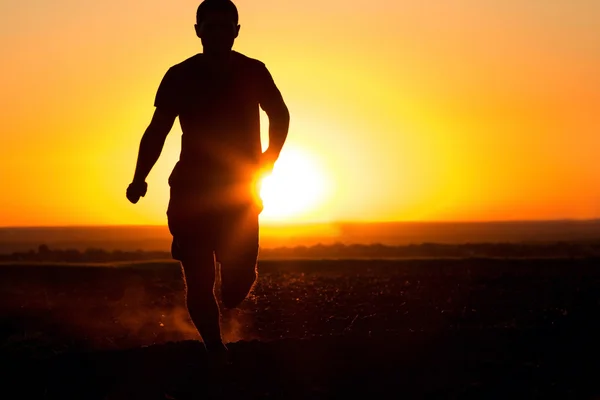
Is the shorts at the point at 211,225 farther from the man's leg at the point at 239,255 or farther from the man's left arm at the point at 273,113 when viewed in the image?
the man's left arm at the point at 273,113

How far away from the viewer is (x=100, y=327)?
1580 centimetres

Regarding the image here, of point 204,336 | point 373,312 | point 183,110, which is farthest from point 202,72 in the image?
point 373,312

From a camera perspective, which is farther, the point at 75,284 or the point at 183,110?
the point at 75,284

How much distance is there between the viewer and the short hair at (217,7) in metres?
7.37

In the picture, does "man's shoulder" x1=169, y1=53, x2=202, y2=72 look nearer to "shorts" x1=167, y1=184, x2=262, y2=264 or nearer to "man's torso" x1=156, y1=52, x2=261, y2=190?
"man's torso" x1=156, y1=52, x2=261, y2=190

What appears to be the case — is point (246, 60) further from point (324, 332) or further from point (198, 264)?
point (324, 332)

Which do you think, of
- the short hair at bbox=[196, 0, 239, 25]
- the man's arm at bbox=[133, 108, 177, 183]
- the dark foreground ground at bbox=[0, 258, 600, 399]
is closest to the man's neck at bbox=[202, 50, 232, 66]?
the short hair at bbox=[196, 0, 239, 25]

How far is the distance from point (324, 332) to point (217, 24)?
240 inches

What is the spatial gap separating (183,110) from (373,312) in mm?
7888

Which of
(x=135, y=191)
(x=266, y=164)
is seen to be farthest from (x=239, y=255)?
(x=135, y=191)

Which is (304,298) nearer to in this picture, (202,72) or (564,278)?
(564,278)

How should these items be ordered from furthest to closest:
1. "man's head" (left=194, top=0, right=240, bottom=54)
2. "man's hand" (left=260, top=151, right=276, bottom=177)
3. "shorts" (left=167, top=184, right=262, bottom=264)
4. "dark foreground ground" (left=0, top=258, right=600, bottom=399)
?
"man's hand" (left=260, top=151, right=276, bottom=177), "shorts" (left=167, top=184, right=262, bottom=264), "man's head" (left=194, top=0, right=240, bottom=54), "dark foreground ground" (left=0, top=258, right=600, bottom=399)

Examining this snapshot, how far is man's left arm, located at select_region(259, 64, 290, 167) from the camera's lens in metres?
7.65

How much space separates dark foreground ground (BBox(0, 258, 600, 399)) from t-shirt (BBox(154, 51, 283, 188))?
4.65 feet
